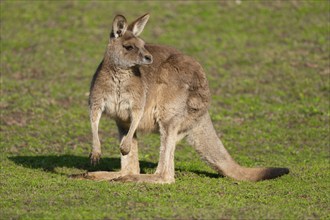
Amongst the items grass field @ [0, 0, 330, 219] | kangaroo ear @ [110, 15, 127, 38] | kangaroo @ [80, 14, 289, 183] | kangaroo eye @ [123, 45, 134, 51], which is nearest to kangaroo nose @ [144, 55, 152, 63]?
kangaroo @ [80, 14, 289, 183]

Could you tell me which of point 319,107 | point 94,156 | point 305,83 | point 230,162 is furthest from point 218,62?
point 94,156

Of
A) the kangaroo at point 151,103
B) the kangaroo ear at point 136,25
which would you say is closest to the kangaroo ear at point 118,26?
the kangaroo at point 151,103

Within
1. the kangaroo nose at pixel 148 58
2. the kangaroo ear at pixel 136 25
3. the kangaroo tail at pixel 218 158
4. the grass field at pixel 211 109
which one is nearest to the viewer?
the grass field at pixel 211 109

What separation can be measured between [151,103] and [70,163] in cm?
208

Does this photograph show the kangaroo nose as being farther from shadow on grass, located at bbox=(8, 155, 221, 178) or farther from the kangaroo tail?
shadow on grass, located at bbox=(8, 155, 221, 178)

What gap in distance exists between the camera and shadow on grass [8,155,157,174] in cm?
943

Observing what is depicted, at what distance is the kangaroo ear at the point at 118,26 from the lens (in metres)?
7.98

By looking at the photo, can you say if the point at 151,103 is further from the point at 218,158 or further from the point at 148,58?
the point at 218,158

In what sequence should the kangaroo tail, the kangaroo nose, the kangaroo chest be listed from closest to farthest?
the kangaroo nose
the kangaroo chest
the kangaroo tail

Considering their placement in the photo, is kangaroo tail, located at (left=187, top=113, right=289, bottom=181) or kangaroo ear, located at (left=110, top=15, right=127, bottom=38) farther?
kangaroo tail, located at (left=187, top=113, right=289, bottom=181)

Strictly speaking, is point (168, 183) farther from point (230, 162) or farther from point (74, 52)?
point (74, 52)

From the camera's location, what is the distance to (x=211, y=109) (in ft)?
44.5

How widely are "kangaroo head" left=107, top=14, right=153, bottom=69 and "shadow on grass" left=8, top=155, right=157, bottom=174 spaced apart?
6.16ft

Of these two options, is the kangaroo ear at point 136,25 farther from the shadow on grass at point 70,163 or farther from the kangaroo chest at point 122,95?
the shadow on grass at point 70,163
